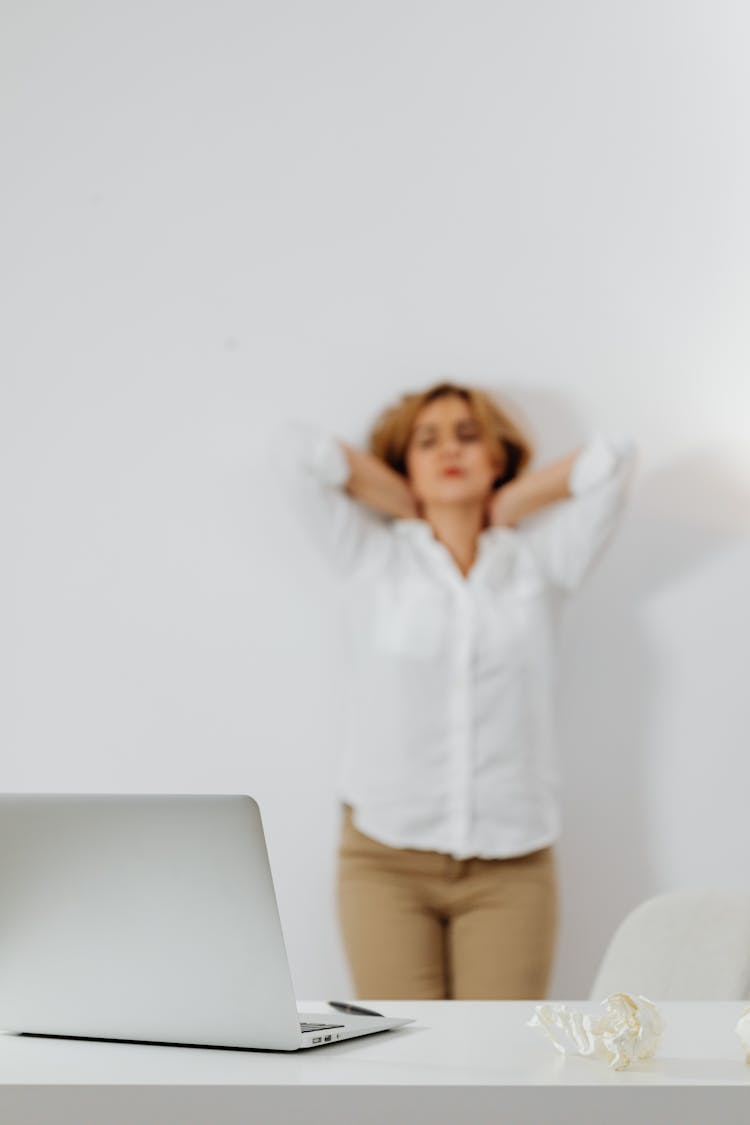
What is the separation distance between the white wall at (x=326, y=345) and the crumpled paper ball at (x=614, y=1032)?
1.81 meters

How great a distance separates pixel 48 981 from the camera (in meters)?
0.90

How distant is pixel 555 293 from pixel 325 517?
75 cm

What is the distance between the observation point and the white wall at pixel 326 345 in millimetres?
2607

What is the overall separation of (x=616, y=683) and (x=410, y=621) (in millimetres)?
510

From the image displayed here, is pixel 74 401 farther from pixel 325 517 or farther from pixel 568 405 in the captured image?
pixel 568 405

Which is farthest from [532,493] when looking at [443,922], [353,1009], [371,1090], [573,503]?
[371,1090]

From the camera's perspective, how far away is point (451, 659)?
2.40 meters

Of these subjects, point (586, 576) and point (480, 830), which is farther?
point (586, 576)

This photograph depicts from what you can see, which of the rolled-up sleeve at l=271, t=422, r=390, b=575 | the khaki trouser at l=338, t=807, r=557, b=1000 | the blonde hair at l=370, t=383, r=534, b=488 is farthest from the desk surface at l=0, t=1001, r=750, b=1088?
the blonde hair at l=370, t=383, r=534, b=488

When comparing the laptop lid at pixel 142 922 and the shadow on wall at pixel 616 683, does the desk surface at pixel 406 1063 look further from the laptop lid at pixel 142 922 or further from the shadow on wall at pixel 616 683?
the shadow on wall at pixel 616 683

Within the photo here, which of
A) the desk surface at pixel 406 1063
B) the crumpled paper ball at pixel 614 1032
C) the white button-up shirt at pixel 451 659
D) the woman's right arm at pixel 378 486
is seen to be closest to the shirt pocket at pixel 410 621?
the white button-up shirt at pixel 451 659

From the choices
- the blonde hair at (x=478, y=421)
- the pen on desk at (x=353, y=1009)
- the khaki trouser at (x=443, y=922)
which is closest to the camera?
the pen on desk at (x=353, y=1009)

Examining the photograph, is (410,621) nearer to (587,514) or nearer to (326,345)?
(587,514)

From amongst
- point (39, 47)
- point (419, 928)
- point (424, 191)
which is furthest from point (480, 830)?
point (39, 47)
